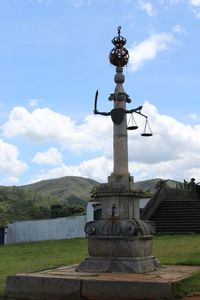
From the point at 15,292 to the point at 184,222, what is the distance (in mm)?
15854

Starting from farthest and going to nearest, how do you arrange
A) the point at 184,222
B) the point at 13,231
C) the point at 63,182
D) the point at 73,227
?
the point at 63,182
the point at 13,231
the point at 73,227
the point at 184,222

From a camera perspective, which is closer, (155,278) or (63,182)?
(155,278)

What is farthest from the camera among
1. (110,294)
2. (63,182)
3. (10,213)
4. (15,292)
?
(63,182)

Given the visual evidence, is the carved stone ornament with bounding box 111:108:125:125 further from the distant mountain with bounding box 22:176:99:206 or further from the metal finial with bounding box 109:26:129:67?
the distant mountain with bounding box 22:176:99:206

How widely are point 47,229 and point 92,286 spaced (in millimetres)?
22951

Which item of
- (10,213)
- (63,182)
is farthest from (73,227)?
(63,182)

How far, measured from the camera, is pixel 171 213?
1024 inches

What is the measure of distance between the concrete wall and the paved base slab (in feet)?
62.7

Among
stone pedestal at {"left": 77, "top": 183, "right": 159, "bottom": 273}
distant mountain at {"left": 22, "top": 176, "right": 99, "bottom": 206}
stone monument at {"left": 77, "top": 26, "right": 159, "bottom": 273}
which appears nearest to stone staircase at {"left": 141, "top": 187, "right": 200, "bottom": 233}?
stone monument at {"left": 77, "top": 26, "right": 159, "bottom": 273}

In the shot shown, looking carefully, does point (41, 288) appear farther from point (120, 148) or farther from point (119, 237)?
point (120, 148)

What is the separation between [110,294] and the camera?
9.09 metres

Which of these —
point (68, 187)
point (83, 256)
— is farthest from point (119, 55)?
point (68, 187)

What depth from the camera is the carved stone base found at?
1042 centimetres

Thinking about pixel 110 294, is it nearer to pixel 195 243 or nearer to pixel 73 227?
pixel 195 243
